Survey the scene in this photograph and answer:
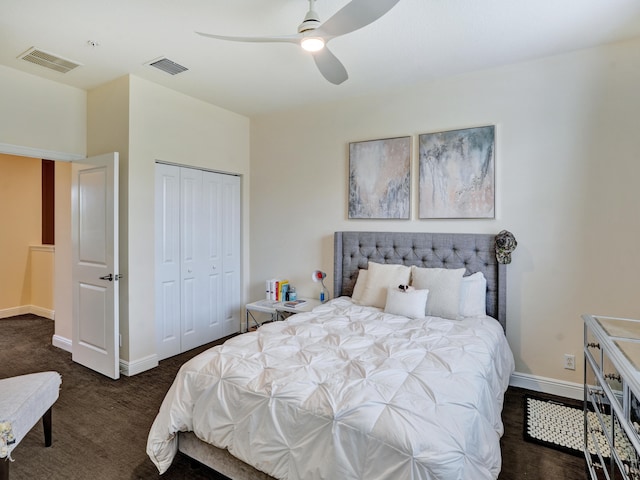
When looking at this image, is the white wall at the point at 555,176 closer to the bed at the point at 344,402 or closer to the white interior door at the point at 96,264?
the bed at the point at 344,402

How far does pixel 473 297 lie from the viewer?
2.93m

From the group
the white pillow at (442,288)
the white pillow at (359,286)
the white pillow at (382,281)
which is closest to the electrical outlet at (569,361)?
the white pillow at (442,288)

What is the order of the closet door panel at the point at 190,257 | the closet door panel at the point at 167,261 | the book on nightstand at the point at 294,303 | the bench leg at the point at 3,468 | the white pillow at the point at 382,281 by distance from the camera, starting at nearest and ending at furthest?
1. the bench leg at the point at 3,468
2. the white pillow at the point at 382,281
3. the closet door panel at the point at 167,261
4. the book on nightstand at the point at 294,303
5. the closet door panel at the point at 190,257

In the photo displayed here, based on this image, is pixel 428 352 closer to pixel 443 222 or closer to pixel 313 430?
pixel 313 430

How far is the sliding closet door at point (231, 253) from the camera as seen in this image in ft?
14.4

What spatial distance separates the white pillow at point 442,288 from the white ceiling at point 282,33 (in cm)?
179

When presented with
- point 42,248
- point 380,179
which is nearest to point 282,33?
→ point 380,179

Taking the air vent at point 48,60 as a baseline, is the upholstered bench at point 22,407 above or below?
below

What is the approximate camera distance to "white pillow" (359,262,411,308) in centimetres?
315

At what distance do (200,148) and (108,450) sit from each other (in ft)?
9.65

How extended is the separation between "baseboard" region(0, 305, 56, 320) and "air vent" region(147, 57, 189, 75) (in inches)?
166

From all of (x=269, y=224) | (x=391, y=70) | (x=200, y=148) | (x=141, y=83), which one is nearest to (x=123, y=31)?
(x=141, y=83)

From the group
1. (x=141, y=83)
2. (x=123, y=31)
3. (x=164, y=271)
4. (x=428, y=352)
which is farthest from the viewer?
(x=164, y=271)

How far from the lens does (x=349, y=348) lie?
2.09 metres
